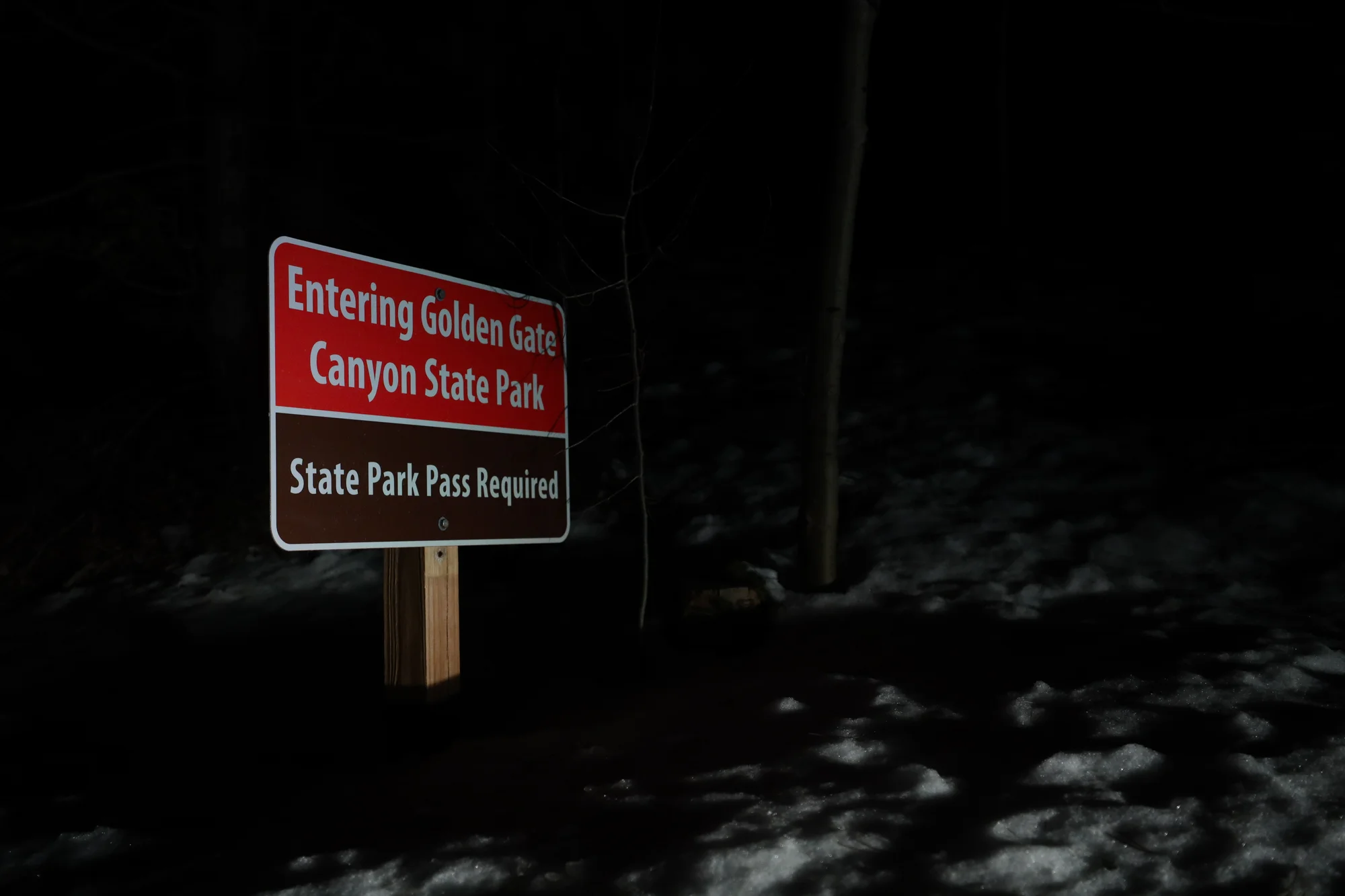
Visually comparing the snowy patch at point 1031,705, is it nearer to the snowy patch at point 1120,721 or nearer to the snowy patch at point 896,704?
the snowy patch at point 1120,721

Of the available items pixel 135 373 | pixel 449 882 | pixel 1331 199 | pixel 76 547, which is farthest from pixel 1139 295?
pixel 135 373

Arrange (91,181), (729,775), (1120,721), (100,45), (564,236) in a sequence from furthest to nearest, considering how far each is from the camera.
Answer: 1. (91,181)
2. (100,45)
3. (564,236)
4. (1120,721)
5. (729,775)

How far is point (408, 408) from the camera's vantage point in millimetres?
4309

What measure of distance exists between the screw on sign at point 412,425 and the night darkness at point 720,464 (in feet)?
1.54

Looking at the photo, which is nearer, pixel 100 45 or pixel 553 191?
pixel 553 191

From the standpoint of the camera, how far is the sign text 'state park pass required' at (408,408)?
382 centimetres

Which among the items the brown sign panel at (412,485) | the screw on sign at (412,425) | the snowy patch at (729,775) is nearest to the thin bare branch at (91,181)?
the screw on sign at (412,425)

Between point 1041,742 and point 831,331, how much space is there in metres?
2.62

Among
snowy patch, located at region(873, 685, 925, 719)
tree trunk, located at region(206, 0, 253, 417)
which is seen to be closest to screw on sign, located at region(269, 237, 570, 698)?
snowy patch, located at region(873, 685, 925, 719)

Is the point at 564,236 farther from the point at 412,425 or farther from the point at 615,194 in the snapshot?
the point at 615,194

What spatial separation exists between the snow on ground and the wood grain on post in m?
1.07

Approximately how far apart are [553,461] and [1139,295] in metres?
7.10

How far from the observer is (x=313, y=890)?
3002 mm

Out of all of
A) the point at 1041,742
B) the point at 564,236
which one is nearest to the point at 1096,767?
the point at 1041,742
